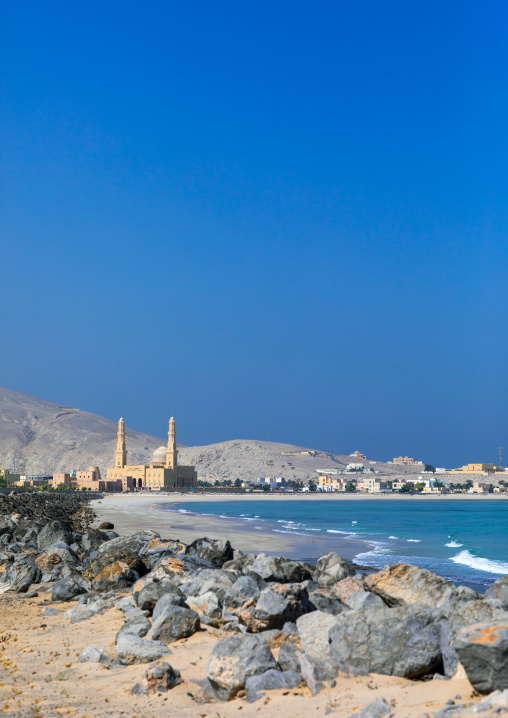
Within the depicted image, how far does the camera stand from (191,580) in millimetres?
15141

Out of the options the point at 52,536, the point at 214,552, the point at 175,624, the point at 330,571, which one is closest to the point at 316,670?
the point at 175,624

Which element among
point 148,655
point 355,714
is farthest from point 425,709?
point 148,655

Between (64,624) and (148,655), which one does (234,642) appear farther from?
(64,624)

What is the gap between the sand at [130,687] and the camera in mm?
7852

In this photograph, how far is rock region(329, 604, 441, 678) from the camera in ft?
28.6

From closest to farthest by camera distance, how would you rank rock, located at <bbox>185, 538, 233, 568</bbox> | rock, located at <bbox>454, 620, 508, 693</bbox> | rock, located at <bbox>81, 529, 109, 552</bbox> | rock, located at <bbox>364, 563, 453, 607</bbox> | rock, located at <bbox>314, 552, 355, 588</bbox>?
rock, located at <bbox>454, 620, 508, 693</bbox>, rock, located at <bbox>364, 563, 453, 607</bbox>, rock, located at <bbox>314, 552, 355, 588</bbox>, rock, located at <bbox>185, 538, 233, 568</bbox>, rock, located at <bbox>81, 529, 109, 552</bbox>

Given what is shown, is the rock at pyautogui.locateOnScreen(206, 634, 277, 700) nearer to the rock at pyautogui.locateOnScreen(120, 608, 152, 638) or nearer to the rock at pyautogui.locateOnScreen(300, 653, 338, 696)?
the rock at pyautogui.locateOnScreen(300, 653, 338, 696)

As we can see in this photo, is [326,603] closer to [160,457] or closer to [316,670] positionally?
[316,670]

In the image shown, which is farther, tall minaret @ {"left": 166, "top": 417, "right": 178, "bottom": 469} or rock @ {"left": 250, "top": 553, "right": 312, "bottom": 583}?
tall minaret @ {"left": 166, "top": 417, "right": 178, "bottom": 469}

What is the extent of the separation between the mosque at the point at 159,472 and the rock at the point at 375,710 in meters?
157

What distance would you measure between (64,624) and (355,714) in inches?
321

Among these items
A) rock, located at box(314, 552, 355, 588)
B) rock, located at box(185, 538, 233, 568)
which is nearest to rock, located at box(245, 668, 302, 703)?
rock, located at box(314, 552, 355, 588)

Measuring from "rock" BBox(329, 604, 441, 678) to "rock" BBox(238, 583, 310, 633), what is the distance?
1.80 metres

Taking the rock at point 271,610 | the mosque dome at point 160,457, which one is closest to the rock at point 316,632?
the rock at point 271,610
